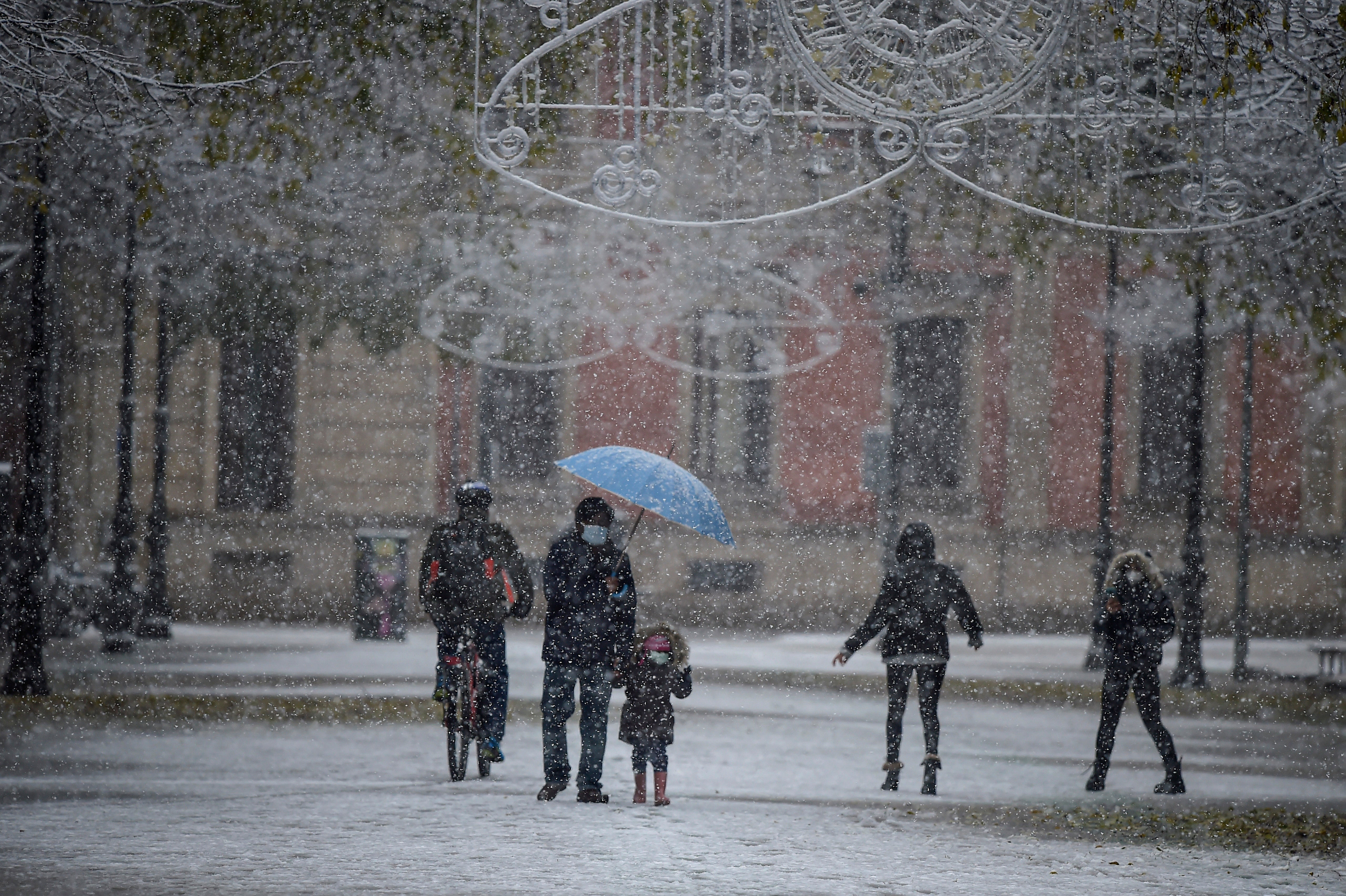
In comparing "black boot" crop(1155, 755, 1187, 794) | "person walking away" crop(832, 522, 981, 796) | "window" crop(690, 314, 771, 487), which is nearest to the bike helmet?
"person walking away" crop(832, 522, 981, 796)

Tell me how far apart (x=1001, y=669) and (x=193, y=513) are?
37.7ft

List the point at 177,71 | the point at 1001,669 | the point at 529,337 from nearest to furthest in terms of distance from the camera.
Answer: the point at 177,71 < the point at 1001,669 < the point at 529,337

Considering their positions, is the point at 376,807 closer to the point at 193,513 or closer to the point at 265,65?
the point at 265,65

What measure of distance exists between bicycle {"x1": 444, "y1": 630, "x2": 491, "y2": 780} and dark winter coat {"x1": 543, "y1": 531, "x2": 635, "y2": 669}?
32.3 inches

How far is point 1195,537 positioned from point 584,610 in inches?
402

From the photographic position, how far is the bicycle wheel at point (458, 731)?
34.5 ft

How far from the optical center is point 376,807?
9.62 m

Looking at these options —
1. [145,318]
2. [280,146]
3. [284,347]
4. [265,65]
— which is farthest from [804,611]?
[265,65]

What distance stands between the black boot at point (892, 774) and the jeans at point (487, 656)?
2.31 meters

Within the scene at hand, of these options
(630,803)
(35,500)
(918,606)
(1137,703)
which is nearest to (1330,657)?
(1137,703)

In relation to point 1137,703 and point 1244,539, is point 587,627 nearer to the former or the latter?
point 1137,703

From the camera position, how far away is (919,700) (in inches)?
429

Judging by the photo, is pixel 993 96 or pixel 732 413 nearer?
pixel 993 96

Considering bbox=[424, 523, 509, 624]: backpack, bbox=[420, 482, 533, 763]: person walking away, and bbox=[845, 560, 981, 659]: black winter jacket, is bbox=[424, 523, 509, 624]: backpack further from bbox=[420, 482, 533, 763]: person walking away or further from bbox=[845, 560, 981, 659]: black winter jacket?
bbox=[845, 560, 981, 659]: black winter jacket
